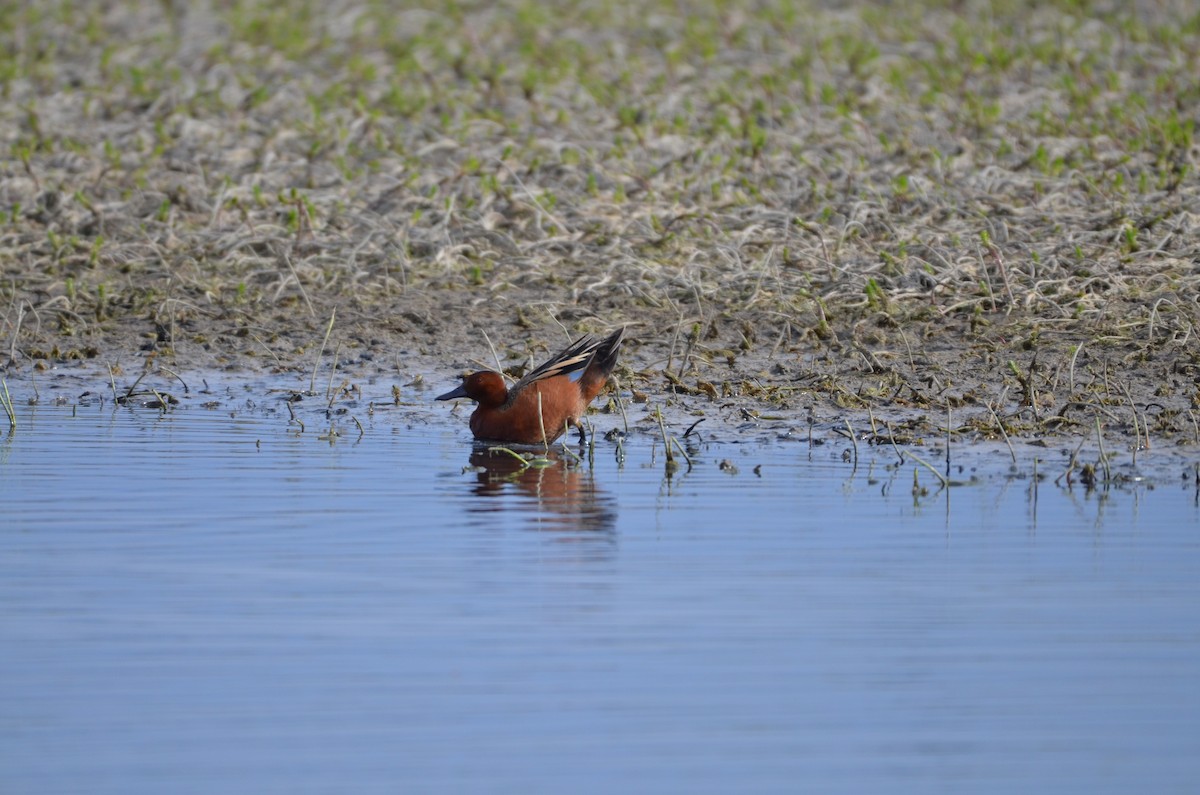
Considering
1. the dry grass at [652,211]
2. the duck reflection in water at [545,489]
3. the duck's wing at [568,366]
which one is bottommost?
the duck reflection in water at [545,489]

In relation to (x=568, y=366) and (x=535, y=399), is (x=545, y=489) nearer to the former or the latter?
(x=535, y=399)

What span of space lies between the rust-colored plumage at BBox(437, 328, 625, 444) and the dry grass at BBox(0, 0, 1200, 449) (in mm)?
1100

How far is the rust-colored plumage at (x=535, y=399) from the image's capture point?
9.14 metres

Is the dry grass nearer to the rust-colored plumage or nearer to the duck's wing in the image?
the duck's wing

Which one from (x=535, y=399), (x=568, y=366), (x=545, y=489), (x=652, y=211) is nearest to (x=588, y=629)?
(x=545, y=489)

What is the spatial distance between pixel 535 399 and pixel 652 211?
421cm

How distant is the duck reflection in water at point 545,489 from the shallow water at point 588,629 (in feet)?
0.10

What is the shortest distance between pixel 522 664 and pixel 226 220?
27.8ft

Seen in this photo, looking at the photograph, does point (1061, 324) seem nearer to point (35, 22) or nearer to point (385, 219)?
point (385, 219)

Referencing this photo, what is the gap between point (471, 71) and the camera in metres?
18.0

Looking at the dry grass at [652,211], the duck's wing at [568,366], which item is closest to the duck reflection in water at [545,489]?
the duck's wing at [568,366]

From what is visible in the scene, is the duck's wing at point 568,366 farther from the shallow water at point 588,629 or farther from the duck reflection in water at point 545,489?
the shallow water at point 588,629

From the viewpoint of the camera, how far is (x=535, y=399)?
360 inches

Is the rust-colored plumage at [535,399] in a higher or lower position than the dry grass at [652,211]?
lower
